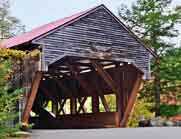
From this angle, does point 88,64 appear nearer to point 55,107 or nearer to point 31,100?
point 31,100

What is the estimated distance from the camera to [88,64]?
20203mm

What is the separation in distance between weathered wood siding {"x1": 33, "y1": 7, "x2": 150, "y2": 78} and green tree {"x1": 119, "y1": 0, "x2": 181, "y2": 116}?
6616 mm

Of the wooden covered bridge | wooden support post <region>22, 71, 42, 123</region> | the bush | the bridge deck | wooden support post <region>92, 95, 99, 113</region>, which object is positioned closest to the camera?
the bridge deck

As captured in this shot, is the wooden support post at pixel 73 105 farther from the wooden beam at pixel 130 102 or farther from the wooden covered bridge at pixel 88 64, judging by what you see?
the wooden beam at pixel 130 102

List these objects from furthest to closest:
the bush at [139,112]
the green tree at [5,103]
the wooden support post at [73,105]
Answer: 1. the wooden support post at [73,105]
2. the bush at [139,112]
3. the green tree at [5,103]

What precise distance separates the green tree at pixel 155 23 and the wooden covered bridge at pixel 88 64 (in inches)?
203

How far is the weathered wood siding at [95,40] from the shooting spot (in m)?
16.7

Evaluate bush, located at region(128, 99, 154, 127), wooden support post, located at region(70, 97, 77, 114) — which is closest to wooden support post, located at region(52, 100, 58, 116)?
wooden support post, located at region(70, 97, 77, 114)

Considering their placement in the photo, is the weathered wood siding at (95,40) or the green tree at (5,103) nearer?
the green tree at (5,103)

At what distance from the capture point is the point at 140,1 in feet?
87.3

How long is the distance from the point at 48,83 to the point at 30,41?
9.38 meters

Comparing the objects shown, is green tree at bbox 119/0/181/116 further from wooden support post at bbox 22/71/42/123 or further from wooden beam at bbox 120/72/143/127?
wooden support post at bbox 22/71/42/123

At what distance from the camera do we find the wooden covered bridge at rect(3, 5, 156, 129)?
16625 mm

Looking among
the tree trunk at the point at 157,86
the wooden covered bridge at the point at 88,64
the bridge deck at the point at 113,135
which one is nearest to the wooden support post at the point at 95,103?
the wooden covered bridge at the point at 88,64
